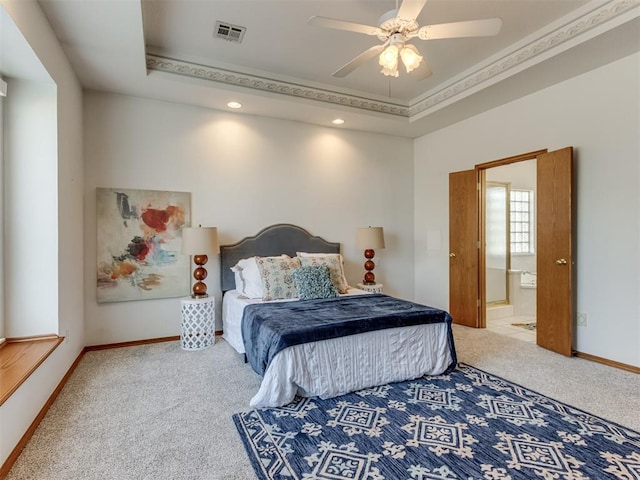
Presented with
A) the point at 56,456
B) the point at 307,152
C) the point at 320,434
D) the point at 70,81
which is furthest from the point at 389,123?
the point at 56,456

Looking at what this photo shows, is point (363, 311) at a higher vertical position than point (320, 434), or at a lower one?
higher

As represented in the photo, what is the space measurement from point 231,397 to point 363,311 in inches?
50.0

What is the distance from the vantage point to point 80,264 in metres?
3.49

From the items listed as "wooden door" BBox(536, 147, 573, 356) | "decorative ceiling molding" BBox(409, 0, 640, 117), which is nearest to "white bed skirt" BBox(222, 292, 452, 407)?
"wooden door" BBox(536, 147, 573, 356)

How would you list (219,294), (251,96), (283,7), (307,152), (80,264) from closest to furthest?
(283,7), (80,264), (251,96), (219,294), (307,152)

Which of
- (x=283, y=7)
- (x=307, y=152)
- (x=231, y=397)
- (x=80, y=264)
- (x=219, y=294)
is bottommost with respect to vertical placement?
(x=231, y=397)

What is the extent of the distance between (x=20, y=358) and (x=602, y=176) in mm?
4969

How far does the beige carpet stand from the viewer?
183cm

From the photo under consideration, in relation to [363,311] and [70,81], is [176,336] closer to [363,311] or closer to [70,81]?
[363,311]

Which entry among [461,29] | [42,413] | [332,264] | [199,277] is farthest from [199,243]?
[461,29]

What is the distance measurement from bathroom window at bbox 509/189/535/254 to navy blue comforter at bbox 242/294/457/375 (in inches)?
169

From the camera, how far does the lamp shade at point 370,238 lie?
4742mm

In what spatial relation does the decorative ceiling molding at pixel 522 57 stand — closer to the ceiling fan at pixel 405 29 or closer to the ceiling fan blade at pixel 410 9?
the ceiling fan at pixel 405 29

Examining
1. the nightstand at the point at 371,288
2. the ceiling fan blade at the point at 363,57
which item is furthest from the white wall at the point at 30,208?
the nightstand at the point at 371,288
